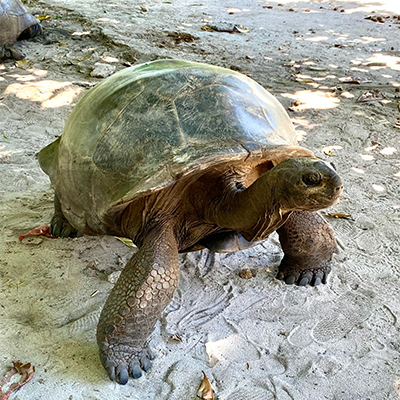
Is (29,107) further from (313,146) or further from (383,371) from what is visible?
(383,371)

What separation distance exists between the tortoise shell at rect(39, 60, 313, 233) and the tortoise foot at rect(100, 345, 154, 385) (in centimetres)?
75

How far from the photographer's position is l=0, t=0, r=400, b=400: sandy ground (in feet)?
8.98

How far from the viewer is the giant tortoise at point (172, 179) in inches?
104

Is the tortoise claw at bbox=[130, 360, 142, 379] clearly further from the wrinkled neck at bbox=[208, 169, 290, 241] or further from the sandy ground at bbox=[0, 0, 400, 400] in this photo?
the wrinkled neck at bbox=[208, 169, 290, 241]

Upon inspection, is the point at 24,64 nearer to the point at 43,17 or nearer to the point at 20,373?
the point at 43,17

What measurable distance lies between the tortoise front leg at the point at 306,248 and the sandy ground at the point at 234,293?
0.08m

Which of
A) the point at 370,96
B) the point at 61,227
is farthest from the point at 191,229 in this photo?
the point at 370,96

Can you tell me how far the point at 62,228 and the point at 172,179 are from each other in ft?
5.16

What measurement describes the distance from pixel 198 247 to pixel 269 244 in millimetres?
829

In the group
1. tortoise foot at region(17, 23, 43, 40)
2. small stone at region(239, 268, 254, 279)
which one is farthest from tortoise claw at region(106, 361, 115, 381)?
tortoise foot at region(17, 23, 43, 40)

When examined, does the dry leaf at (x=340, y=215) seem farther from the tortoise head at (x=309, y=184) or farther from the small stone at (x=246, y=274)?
the tortoise head at (x=309, y=184)

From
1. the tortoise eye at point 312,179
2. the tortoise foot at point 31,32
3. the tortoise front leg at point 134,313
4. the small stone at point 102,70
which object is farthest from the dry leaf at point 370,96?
the tortoise foot at point 31,32

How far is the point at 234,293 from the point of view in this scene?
11.2 feet

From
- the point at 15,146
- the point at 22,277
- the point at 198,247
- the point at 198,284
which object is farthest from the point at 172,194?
the point at 15,146
